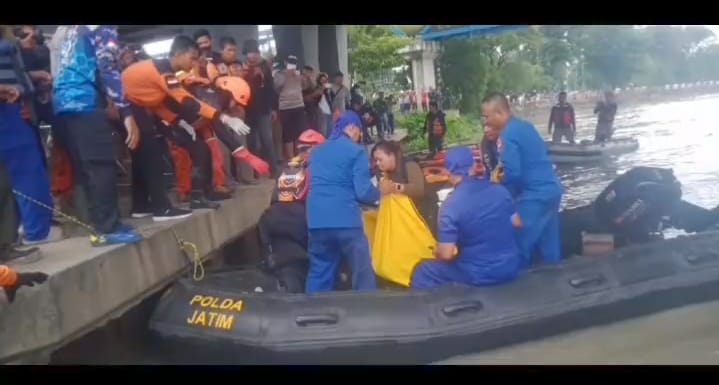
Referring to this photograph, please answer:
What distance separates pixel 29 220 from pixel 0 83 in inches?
20.2

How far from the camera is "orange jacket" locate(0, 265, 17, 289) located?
2.23m

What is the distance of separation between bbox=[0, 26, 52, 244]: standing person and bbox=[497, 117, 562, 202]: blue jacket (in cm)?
157

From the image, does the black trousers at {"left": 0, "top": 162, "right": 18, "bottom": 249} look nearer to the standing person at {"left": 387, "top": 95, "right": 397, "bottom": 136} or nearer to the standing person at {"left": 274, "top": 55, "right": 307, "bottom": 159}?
the standing person at {"left": 274, "top": 55, "right": 307, "bottom": 159}

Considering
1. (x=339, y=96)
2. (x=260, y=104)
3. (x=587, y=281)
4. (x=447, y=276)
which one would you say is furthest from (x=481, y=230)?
(x=260, y=104)

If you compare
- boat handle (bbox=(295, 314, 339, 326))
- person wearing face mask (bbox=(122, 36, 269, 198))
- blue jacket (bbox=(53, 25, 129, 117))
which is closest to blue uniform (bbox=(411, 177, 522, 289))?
boat handle (bbox=(295, 314, 339, 326))

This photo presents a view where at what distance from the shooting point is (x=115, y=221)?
2.80 m

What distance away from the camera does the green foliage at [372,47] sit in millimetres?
2760

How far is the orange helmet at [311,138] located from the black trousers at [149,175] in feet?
1.92

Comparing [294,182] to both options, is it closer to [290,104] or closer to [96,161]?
[290,104]

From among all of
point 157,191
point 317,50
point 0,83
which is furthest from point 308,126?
point 0,83

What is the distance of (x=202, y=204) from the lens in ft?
10.3

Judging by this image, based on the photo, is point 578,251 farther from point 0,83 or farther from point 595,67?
point 0,83

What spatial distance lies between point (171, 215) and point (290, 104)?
0.63 metres

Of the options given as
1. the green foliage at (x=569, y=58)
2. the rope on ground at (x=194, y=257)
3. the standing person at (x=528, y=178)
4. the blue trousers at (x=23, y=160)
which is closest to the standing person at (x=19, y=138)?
the blue trousers at (x=23, y=160)
